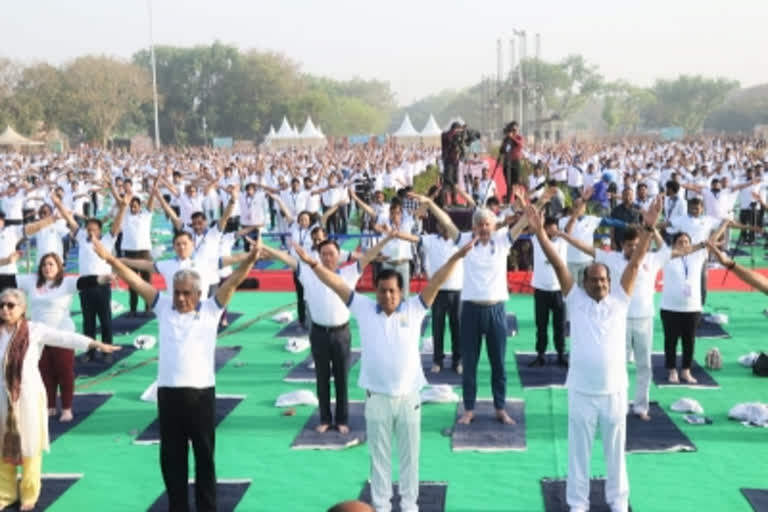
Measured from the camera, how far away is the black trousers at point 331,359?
302 inches

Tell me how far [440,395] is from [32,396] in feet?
13.2

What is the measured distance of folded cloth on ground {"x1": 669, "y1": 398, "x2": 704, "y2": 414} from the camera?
8.25m

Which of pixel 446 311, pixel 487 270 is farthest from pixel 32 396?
pixel 446 311

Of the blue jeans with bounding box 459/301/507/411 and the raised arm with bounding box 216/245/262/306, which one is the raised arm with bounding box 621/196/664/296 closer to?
the blue jeans with bounding box 459/301/507/411

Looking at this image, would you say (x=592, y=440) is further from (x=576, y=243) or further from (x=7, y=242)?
(x=7, y=242)

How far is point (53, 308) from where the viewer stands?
805 cm

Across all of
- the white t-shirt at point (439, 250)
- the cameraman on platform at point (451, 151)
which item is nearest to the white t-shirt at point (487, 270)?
the white t-shirt at point (439, 250)

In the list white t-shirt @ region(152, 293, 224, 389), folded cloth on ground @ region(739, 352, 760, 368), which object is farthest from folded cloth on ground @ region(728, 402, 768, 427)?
white t-shirt @ region(152, 293, 224, 389)

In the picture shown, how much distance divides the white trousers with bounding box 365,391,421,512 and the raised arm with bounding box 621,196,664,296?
1583 mm

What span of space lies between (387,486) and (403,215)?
247 inches

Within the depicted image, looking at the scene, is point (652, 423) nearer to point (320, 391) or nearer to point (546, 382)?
point (546, 382)

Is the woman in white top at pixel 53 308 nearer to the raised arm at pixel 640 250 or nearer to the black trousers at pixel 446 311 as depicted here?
the black trousers at pixel 446 311

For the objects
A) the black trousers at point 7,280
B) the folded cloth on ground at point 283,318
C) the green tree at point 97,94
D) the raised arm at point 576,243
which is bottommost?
the folded cloth on ground at point 283,318

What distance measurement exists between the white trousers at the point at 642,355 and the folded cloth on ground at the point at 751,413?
2.73ft
